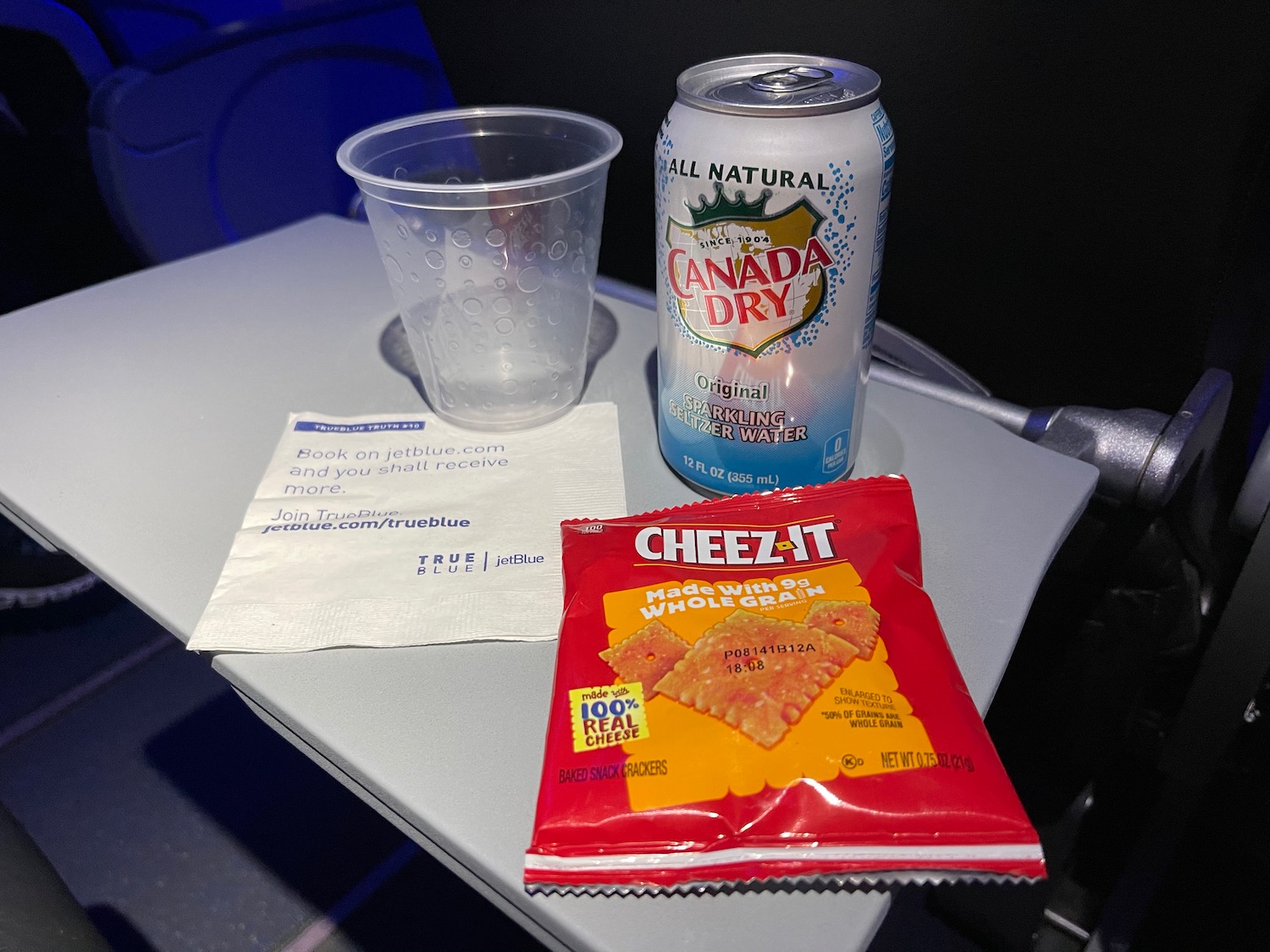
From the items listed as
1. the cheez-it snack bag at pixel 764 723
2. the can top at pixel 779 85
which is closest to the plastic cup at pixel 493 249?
the can top at pixel 779 85

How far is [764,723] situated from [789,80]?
0.31 metres

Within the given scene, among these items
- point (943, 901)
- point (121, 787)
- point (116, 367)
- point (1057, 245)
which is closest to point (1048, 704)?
point (943, 901)

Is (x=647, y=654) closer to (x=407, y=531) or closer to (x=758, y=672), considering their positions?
(x=758, y=672)

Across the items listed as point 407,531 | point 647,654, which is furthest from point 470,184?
point 647,654

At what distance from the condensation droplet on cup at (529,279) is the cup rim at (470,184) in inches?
2.4

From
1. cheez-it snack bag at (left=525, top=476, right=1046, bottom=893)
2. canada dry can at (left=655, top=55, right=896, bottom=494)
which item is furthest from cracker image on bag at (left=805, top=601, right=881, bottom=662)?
canada dry can at (left=655, top=55, right=896, bottom=494)

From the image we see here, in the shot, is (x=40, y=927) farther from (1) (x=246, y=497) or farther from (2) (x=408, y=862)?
(2) (x=408, y=862)

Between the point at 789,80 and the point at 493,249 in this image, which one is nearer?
the point at 789,80

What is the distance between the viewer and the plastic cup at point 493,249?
0.56 meters

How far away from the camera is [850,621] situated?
40 cm

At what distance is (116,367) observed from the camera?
2.34 feet

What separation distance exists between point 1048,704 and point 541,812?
1.95 ft

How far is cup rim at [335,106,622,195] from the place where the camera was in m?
0.51

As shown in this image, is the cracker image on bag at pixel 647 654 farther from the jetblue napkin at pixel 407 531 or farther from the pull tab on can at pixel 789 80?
the pull tab on can at pixel 789 80
